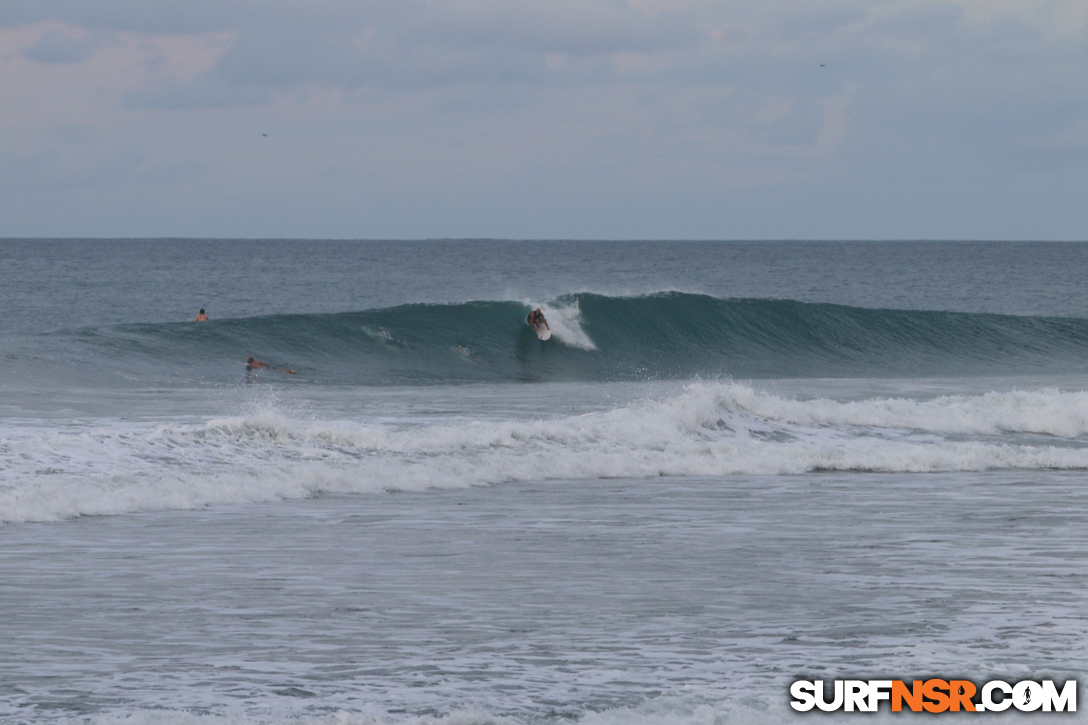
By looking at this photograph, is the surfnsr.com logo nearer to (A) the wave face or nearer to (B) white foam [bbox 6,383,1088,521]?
(B) white foam [bbox 6,383,1088,521]

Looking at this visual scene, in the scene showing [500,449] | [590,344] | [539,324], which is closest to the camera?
[500,449]

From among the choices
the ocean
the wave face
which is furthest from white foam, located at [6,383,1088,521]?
the wave face

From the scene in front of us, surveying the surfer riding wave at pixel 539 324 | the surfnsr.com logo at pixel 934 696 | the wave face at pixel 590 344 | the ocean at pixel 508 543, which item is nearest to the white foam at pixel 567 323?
the wave face at pixel 590 344

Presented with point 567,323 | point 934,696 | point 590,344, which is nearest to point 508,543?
point 934,696

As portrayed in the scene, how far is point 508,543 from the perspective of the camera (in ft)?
30.9

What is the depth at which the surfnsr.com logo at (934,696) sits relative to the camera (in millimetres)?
5512

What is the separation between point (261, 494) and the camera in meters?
11.6

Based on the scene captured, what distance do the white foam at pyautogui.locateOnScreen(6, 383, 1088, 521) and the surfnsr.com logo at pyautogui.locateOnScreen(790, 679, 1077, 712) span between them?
6.95m

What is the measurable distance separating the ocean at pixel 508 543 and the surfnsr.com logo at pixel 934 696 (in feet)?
0.32

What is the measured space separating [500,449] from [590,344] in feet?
63.1

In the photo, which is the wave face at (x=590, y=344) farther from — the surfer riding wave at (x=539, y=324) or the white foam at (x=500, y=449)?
the white foam at (x=500, y=449)

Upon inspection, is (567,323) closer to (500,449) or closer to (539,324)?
(539,324)

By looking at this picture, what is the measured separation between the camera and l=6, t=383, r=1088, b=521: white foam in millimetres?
11539

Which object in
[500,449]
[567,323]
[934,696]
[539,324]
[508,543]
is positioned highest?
[567,323]
